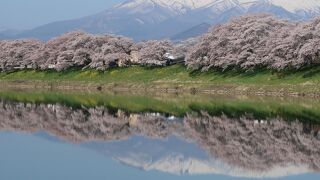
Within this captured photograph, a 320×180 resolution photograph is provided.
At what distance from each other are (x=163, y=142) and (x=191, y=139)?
133cm

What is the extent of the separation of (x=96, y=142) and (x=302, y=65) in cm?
3900

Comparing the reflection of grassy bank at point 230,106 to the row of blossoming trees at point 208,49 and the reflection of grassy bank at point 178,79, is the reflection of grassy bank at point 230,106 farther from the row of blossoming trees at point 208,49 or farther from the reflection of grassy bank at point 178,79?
the row of blossoming trees at point 208,49

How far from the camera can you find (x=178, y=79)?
71375 millimetres

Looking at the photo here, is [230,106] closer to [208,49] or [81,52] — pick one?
[208,49]

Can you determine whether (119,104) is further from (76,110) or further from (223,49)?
(223,49)

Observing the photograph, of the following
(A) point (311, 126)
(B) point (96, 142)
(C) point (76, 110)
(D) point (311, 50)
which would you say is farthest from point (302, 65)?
(B) point (96, 142)

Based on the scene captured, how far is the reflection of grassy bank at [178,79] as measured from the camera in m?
57.1

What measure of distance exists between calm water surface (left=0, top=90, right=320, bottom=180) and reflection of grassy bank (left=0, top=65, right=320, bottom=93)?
12.6m

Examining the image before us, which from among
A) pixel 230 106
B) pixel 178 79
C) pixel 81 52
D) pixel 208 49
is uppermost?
pixel 208 49

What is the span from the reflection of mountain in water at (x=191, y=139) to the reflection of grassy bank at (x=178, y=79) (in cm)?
2065

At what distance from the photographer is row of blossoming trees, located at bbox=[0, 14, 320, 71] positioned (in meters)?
61.6

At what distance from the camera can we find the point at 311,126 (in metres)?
29.6

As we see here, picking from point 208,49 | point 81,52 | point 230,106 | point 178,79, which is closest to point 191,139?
point 230,106

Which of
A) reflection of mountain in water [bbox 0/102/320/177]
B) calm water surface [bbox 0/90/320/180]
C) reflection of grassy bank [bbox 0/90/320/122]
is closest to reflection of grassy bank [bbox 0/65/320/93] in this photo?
reflection of grassy bank [bbox 0/90/320/122]
